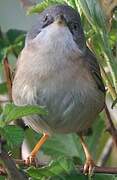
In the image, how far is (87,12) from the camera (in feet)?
6.38

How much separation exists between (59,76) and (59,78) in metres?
0.01

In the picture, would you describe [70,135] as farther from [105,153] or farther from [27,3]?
[27,3]

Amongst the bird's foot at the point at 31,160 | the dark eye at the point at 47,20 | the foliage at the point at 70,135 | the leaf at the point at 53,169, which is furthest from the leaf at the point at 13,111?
the dark eye at the point at 47,20

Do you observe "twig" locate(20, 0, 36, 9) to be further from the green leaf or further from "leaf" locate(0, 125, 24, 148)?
"leaf" locate(0, 125, 24, 148)

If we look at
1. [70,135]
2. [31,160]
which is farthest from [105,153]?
[31,160]

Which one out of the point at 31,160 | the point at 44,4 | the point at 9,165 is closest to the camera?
the point at 9,165

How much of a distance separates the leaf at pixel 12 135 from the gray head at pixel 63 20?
0.82 meters

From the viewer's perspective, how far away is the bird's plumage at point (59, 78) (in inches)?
99.0

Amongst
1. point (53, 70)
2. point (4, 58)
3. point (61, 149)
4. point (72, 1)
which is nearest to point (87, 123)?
point (61, 149)

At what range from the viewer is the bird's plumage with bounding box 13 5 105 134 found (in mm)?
2514

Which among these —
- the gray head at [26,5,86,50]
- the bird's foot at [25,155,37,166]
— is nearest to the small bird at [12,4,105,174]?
the gray head at [26,5,86,50]

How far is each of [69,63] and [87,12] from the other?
653mm

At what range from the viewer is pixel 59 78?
8.24ft

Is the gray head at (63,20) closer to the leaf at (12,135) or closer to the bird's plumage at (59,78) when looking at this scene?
the bird's plumage at (59,78)
